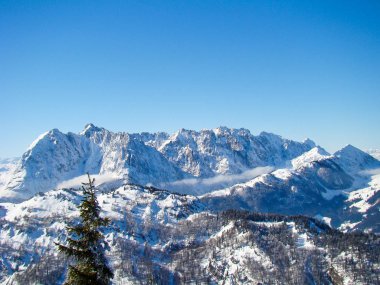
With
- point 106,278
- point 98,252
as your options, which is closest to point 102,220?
point 98,252

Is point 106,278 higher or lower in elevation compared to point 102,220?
lower

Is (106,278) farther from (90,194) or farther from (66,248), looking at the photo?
(90,194)

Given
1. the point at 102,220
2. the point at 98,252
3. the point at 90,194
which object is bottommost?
the point at 98,252

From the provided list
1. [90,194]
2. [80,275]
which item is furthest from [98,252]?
[90,194]

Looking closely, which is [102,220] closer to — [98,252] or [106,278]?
[98,252]

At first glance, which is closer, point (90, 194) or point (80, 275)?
point (80, 275)

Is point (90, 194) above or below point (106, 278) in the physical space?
above

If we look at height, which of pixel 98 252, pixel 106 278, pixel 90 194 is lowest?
pixel 106 278

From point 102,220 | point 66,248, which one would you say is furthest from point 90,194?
point 66,248

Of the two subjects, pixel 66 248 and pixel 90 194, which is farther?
pixel 90 194
